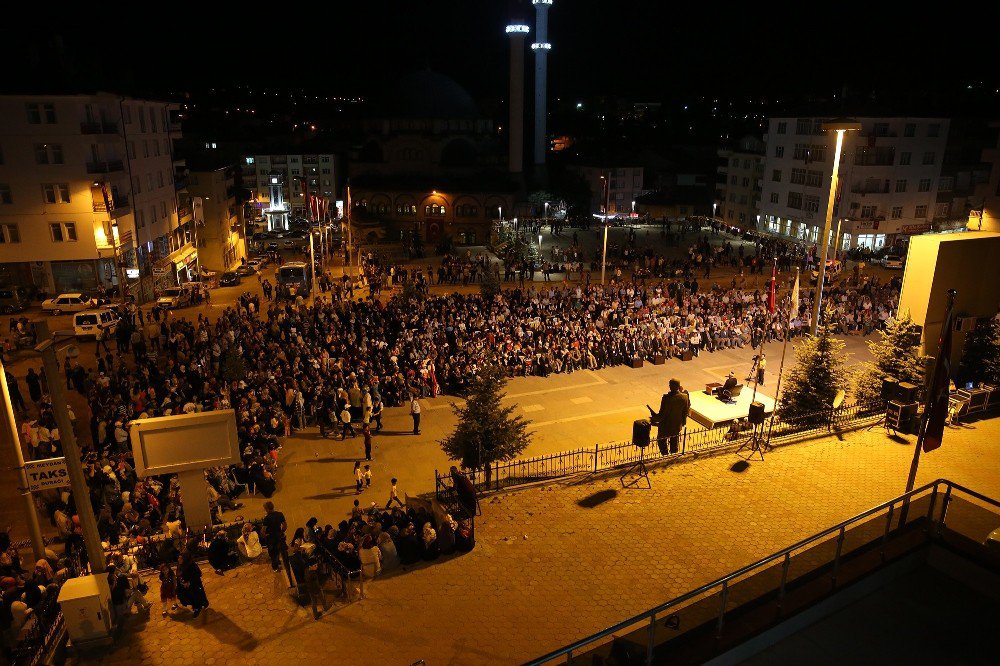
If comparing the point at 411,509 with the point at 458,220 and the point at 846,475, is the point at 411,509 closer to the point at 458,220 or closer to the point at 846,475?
the point at 846,475

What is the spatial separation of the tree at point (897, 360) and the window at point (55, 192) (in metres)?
36.0

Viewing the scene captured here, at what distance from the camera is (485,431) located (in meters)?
14.0

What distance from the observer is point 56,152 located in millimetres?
32625

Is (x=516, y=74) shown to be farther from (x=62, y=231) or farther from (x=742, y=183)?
(x=62, y=231)

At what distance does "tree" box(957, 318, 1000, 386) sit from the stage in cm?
584

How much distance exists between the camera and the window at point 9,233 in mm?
32750

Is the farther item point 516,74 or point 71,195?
point 516,74

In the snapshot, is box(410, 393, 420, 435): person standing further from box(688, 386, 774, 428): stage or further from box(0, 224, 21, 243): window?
box(0, 224, 21, 243): window

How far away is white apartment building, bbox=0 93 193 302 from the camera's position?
32000mm

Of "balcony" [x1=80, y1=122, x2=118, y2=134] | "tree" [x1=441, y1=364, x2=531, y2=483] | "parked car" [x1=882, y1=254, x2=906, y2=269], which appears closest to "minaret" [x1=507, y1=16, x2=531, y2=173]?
"parked car" [x1=882, y1=254, x2=906, y2=269]

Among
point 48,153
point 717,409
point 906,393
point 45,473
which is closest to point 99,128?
point 48,153

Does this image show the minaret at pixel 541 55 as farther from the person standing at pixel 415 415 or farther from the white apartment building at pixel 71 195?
the person standing at pixel 415 415

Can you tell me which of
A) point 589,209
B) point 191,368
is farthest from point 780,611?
point 589,209

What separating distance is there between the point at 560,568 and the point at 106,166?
112ft
